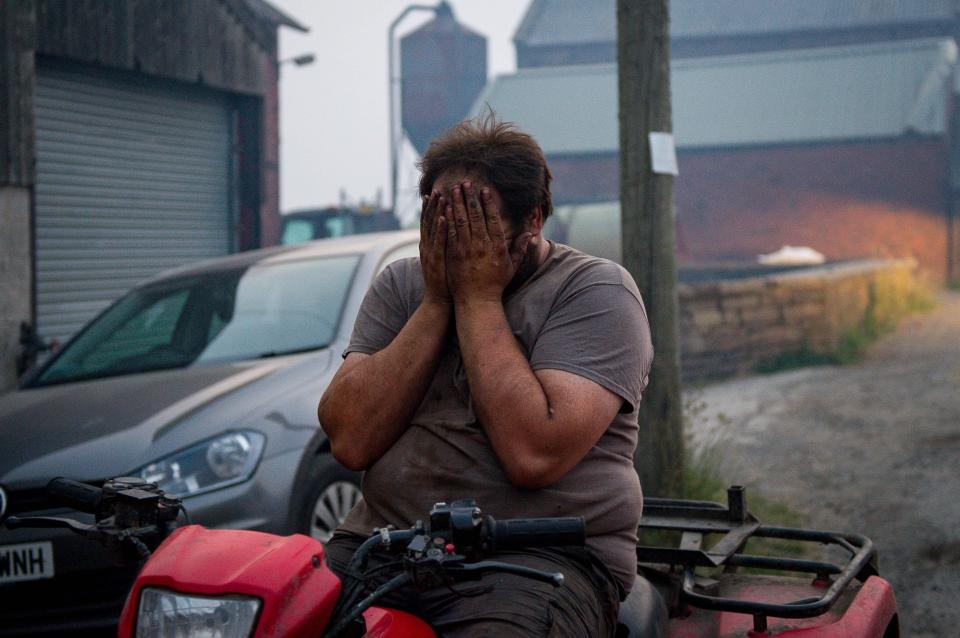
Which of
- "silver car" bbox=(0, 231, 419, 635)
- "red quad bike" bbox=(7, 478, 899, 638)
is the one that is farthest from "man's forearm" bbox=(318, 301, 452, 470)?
"silver car" bbox=(0, 231, 419, 635)

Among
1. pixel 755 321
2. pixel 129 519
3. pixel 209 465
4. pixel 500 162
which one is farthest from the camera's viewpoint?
pixel 755 321

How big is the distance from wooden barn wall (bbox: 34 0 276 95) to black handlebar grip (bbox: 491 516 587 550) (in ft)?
32.6

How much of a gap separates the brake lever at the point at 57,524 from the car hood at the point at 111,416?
2.17 m

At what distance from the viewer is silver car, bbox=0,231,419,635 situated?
415 cm

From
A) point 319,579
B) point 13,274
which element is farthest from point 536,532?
point 13,274

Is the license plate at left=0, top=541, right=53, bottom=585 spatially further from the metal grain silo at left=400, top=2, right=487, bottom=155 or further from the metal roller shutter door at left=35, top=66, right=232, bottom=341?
the metal grain silo at left=400, top=2, right=487, bottom=155

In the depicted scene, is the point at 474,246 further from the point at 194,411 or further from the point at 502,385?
the point at 194,411

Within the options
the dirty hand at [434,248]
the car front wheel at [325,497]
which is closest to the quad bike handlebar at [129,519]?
the dirty hand at [434,248]

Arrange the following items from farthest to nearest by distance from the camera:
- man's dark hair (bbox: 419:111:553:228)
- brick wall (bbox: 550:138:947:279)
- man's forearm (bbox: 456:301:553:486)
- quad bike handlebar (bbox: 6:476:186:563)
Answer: brick wall (bbox: 550:138:947:279)
man's dark hair (bbox: 419:111:553:228)
man's forearm (bbox: 456:301:553:486)
quad bike handlebar (bbox: 6:476:186:563)

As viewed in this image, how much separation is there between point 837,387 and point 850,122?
2783 centimetres

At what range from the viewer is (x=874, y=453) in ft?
25.1

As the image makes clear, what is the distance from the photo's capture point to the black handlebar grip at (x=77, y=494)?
2098 millimetres

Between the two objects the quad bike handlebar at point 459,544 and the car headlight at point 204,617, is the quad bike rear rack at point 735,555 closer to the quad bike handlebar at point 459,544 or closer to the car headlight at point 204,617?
the quad bike handlebar at point 459,544

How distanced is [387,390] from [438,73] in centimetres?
4868
